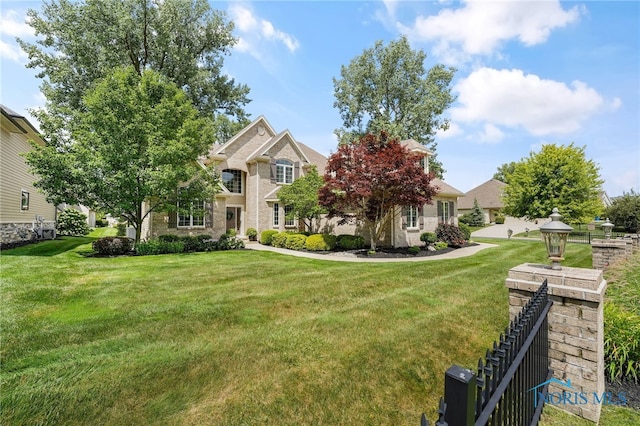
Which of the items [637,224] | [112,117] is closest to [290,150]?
[112,117]

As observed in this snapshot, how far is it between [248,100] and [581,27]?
23030mm

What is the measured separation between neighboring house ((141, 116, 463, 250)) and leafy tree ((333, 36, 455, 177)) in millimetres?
8985

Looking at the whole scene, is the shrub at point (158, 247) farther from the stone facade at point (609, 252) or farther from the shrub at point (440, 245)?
the stone facade at point (609, 252)

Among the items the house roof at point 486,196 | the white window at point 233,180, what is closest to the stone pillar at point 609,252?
the white window at point 233,180

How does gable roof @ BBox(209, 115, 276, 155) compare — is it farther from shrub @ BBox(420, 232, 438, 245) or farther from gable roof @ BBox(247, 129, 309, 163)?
shrub @ BBox(420, 232, 438, 245)

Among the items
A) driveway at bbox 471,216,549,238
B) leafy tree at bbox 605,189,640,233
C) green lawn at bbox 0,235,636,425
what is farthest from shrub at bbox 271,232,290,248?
leafy tree at bbox 605,189,640,233

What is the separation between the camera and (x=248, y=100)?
25297 mm

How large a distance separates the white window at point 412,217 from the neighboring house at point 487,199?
2488 centimetres

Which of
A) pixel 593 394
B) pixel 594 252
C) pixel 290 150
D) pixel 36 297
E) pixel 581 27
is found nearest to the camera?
pixel 593 394

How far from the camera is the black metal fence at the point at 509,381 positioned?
1.34m

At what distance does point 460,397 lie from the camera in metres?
1.34

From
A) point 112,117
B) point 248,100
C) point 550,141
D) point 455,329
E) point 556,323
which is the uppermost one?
point 248,100

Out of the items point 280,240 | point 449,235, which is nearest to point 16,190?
point 280,240

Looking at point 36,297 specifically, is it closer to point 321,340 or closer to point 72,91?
point 321,340
